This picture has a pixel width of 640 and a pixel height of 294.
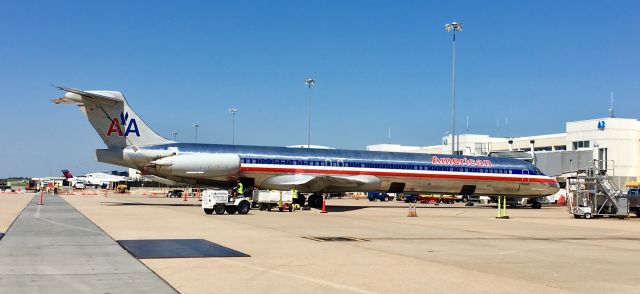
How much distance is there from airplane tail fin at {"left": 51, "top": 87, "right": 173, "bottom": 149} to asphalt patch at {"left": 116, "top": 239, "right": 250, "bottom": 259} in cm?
2448

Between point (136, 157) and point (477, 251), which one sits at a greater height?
point (136, 157)

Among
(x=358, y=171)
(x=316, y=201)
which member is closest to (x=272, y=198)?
(x=316, y=201)

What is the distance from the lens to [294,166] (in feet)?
142

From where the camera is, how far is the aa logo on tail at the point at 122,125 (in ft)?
132

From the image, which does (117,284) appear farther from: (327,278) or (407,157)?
(407,157)

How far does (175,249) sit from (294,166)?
2794 centimetres

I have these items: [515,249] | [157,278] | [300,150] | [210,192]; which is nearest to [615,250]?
[515,249]

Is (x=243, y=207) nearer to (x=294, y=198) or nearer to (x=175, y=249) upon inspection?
(x=294, y=198)

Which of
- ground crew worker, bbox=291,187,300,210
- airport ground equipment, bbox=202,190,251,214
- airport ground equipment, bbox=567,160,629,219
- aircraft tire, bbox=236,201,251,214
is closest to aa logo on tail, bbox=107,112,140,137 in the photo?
airport ground equipment, bbox=202,190,251,214

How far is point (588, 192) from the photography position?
3675 centimetres

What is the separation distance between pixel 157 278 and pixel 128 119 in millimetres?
31634

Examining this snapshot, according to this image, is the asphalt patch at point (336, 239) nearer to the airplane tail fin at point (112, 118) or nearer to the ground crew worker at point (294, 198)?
the ground crew worker at point (294, 198)

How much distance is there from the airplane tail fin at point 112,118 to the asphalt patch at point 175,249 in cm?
2448

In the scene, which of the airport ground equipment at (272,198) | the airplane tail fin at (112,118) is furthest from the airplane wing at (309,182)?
the airplane tail fin at (112,118)
